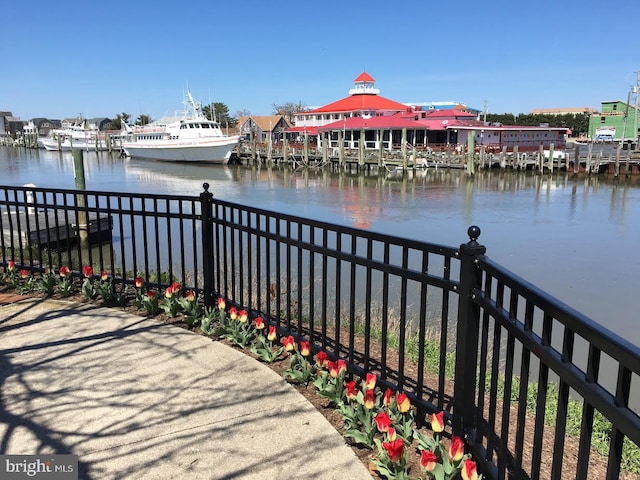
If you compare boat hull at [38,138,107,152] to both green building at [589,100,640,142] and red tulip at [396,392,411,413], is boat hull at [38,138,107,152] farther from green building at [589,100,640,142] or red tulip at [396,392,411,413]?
red tulip at [396,392,411,413]

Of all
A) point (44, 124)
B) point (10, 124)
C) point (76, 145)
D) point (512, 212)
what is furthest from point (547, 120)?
point (10, 124)

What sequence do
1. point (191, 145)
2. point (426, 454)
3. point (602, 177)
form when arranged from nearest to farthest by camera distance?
point (426, 454) < point (602, 177) < point (191, 145)

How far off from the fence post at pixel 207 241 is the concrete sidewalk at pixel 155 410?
550mm

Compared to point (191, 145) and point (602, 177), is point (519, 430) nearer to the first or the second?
point (602, 177)

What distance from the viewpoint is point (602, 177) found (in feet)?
127

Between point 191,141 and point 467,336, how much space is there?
5617cm

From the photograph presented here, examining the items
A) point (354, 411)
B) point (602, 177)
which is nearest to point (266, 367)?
point (354, 411)

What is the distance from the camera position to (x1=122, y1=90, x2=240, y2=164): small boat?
181ft

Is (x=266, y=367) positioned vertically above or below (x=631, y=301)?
above

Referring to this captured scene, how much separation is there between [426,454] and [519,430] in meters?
0.46

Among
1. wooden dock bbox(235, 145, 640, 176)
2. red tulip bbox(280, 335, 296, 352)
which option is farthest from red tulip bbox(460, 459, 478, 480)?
wooden dock bbox(235, 145, 640, 176)

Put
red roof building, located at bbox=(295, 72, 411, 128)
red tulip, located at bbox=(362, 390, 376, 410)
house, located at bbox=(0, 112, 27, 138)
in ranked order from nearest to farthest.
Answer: red tulip, located at bbox=(362, 390, 376, 410) < red roof building, located at bbox=(295, 72, 411, 128) < house, located at bbox=(0, 112, 27, 138)

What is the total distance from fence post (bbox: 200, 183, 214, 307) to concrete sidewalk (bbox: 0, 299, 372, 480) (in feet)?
1.80

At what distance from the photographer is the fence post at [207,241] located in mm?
4953
